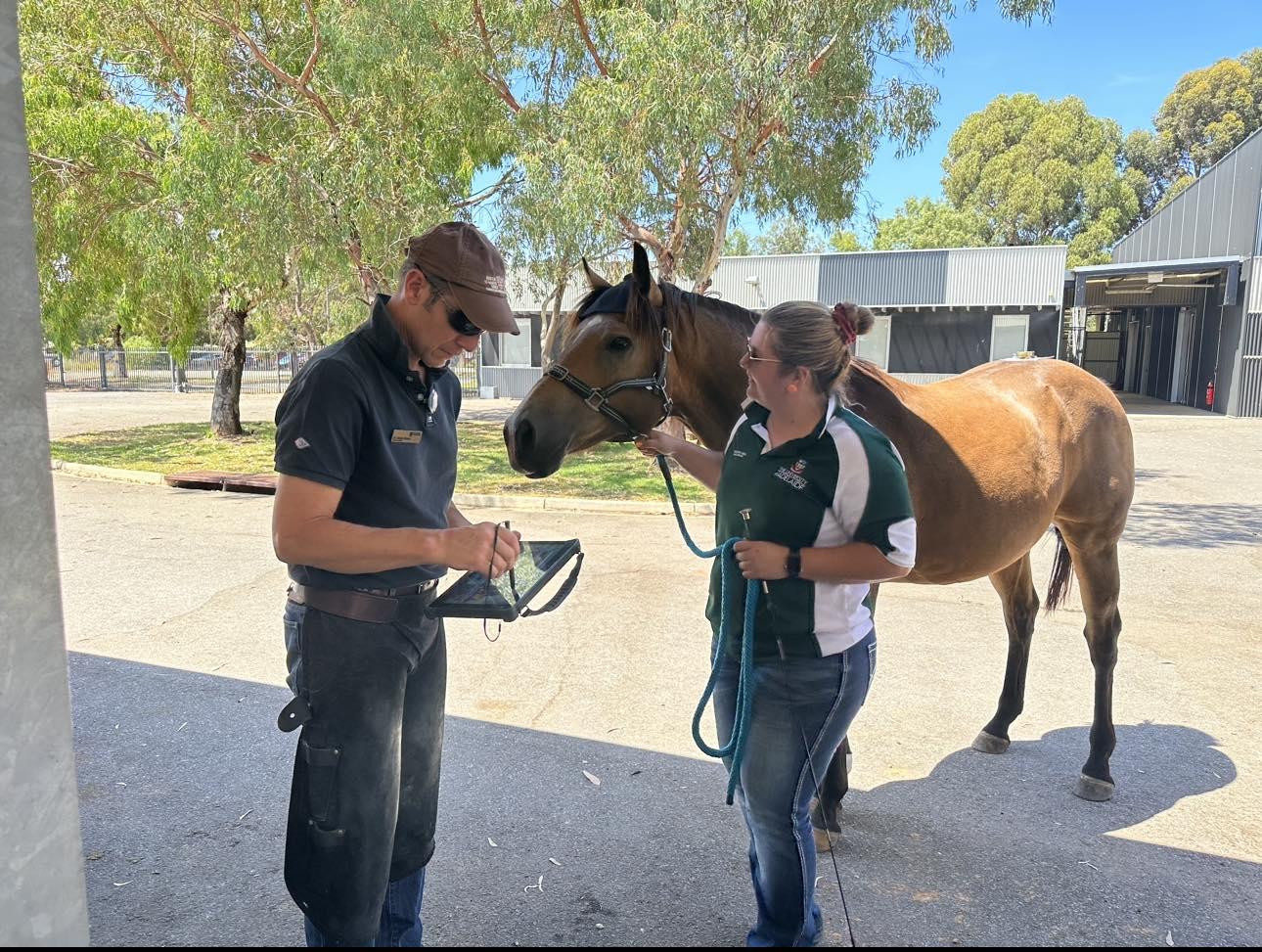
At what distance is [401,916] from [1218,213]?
31491 millimetres

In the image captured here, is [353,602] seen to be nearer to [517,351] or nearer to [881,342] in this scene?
[881,342]

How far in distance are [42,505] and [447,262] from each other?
0.95 metres

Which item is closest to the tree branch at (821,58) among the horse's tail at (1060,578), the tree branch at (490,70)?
the tree branch at (490,70)

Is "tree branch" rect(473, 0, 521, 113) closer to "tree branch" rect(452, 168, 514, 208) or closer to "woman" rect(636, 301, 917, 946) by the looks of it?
"tree branch" rect(452, 168, 514, 208)

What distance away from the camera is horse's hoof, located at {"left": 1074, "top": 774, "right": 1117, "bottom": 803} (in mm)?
3574

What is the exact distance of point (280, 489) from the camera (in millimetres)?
1773

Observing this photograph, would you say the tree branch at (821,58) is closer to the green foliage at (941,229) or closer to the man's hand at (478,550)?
the man's hand at (478,550)

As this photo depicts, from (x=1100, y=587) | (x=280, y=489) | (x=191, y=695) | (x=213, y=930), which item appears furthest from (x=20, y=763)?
(x=1100, y=587)

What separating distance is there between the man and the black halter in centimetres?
73

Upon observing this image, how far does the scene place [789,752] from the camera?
6.89 feet

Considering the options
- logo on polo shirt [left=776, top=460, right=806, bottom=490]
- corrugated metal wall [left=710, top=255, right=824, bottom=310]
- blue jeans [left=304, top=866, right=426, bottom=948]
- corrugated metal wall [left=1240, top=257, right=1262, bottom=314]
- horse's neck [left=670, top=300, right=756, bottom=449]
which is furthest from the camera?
corrugated metal wall [left=710, top=255, right=824, bottom=310]

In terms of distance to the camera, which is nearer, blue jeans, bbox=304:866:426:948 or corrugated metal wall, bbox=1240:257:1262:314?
blue jeans, bbox=304:866:426:948

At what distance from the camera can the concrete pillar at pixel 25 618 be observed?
4.25ft

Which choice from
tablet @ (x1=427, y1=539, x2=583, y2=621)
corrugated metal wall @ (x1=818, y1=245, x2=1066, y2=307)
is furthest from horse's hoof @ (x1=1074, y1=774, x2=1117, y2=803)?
corrugated metal wall @ (x1=818, y1=245, x2=1066, y2=307)
